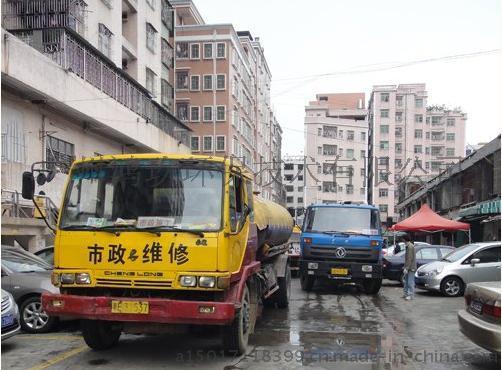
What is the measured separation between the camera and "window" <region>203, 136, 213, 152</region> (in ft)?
168

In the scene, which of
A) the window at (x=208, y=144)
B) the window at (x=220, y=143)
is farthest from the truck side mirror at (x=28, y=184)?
the window at (x=208, y=144)

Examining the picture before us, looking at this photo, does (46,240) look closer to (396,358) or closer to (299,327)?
(299,327)

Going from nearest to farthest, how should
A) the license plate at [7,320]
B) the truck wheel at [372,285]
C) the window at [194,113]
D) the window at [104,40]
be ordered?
the license plate at [7,320] → the truck wheel at [372,285] → the window at [104,40] → the window at [194,113]

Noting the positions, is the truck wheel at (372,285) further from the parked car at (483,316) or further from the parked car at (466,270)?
the parked car at (483,316)

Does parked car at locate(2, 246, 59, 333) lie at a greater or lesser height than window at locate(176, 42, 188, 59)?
lesser

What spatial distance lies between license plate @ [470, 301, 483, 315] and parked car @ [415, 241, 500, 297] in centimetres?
839

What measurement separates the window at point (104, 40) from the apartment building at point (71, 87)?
0.04 meters

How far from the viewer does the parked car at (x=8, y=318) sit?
7262 mm

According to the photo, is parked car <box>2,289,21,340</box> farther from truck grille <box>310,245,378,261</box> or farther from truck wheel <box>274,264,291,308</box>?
truck grille <box>310,245,378,261</box>

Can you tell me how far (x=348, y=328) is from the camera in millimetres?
9492

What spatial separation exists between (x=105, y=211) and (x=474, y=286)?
15.1ft

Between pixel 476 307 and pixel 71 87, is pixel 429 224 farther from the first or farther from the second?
pixel 476 307

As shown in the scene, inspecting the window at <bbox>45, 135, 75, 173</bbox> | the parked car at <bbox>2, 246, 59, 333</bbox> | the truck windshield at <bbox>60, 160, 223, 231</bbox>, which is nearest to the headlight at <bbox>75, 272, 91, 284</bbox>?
the truck windshield at <bbox>60, 160, 223, 231</bbox>

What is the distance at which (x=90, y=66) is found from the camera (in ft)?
67.1
